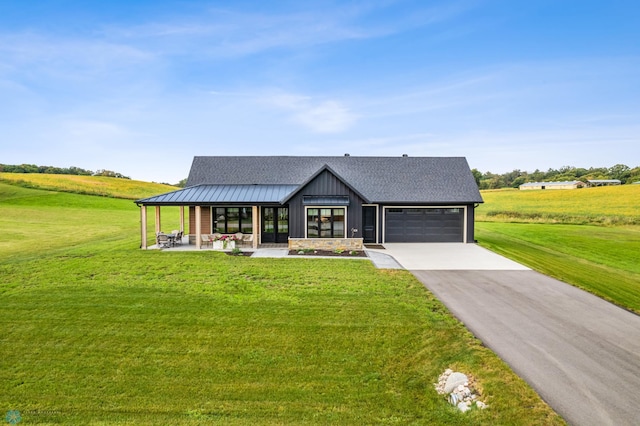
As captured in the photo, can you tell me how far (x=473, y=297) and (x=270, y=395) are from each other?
6.94 metres

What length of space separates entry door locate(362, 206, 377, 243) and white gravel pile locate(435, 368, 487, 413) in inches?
550

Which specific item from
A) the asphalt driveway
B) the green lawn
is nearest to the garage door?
the green lawn

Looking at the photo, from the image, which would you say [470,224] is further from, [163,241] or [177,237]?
[163,241]

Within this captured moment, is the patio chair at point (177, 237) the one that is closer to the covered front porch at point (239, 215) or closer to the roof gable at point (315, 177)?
the covered front porch at point (239, 215)

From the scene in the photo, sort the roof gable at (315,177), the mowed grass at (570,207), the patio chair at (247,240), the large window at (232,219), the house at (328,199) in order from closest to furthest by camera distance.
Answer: the roof gable at (315,177)
the house at (328,199)
the patio chair at (247,240)
the large window at (232,219)
the mowed grass at (570,207)

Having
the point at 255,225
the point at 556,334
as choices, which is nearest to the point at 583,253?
the point at 556,334

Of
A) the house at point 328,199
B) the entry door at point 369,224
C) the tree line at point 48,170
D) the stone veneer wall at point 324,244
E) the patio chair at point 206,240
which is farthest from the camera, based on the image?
the tree line at point 48,170

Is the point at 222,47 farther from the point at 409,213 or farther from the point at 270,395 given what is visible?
the point at 270,395

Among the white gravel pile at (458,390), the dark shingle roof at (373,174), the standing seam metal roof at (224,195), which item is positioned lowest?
the white gravel pile at (458,390)

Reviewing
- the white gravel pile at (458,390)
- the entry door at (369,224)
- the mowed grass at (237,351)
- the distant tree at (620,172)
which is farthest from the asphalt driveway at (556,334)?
the distant tree at (620,172)

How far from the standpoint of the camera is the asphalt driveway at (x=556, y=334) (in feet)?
15.5

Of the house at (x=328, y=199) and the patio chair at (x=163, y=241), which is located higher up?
the house at (x=328, y=199)

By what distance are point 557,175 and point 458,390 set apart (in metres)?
106

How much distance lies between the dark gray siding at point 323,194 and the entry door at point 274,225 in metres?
1.21
